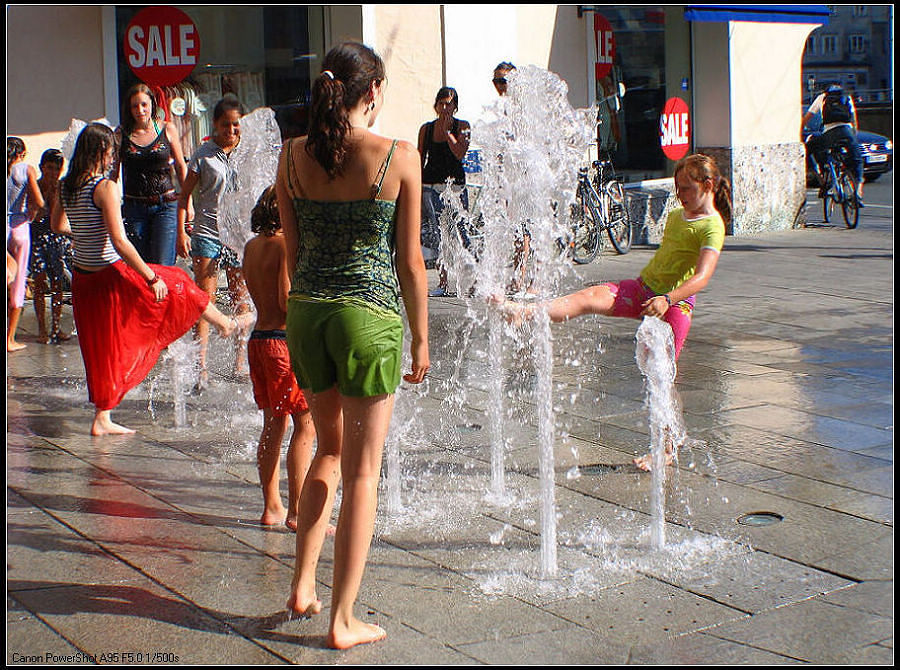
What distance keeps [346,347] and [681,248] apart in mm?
2621

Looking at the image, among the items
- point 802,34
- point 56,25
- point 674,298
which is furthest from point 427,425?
point 802,34

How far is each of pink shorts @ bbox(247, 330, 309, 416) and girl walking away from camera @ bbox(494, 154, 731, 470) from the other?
3.90 feet

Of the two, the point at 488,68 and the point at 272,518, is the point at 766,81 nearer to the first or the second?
the point at 488,68

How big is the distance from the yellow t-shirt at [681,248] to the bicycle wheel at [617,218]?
7636 mm

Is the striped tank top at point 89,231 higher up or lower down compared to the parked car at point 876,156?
lower down

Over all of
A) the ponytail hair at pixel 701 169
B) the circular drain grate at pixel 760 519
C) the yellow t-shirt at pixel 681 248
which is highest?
the ponytail hair at pixel 701 169

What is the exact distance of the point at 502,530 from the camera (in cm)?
478

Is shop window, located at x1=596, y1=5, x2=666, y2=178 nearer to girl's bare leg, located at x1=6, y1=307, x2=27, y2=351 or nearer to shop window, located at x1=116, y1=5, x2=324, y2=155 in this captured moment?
shop window, located at x1=116, y1=5, x2=324, y2=155

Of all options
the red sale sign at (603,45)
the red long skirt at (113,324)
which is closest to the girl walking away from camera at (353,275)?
the red long skirt at (113,324)

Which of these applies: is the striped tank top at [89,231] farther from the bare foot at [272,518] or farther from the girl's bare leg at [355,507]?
the girl's bare leg at [355,507]

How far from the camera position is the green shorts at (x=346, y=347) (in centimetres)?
363

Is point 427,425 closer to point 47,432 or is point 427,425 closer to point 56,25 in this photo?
point 47,432

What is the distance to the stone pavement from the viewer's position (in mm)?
3730

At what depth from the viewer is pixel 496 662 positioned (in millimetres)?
3555
